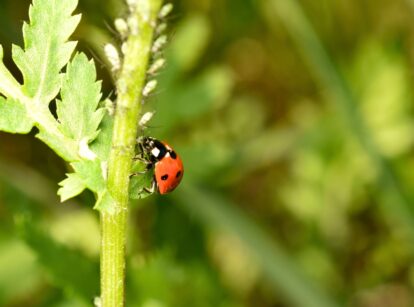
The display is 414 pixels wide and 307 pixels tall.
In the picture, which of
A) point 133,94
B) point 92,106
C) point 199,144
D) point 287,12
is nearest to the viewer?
point 133,94

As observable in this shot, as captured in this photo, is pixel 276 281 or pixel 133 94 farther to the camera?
pixel 276 281

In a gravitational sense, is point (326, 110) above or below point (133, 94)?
above

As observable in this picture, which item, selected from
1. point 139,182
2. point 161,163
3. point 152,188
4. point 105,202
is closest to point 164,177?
point 161,163

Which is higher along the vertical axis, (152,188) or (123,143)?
(152,188)

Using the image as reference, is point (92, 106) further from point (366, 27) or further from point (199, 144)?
point (366, 27)

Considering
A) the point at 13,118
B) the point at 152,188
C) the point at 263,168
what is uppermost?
the point at 263,168

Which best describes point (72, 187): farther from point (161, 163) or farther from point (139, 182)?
point (161, 163)

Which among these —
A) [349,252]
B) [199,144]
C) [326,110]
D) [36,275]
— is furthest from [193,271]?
[326,110]

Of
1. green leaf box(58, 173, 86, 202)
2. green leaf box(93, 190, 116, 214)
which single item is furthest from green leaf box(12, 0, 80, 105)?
green leaf box(93, 190, 116, 214)
